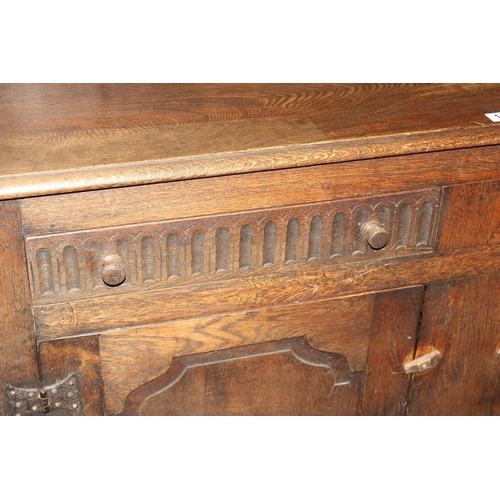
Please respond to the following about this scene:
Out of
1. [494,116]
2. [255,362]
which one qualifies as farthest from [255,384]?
[494,116]

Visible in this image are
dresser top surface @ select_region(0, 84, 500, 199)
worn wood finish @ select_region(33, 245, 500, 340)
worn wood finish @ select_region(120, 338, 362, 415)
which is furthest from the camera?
worn wood finish @ select_region(120, 338, 362, 415)

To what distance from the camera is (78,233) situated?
1444mm

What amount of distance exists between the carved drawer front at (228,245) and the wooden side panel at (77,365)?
10 centimetres

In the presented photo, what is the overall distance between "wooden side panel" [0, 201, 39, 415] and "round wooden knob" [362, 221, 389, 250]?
620mm

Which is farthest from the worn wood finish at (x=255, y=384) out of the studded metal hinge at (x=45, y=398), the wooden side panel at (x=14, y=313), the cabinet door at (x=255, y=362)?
the wooden side panel at (x=14, y=313)

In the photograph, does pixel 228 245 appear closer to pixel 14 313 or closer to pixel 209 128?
pixel 209 128

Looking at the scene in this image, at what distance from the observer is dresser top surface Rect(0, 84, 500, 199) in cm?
139

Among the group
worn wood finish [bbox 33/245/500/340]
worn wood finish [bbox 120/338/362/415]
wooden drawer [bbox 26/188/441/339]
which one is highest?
wooden drawer [bbox 26/188/441/339]

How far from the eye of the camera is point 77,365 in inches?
62.4

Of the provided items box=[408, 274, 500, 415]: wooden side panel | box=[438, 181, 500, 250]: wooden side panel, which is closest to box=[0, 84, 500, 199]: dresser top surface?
box=[438, 181, 500, 250]: wooden side panel

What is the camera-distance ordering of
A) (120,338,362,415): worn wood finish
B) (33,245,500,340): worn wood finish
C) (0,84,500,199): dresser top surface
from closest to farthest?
(0,84,500,199): dresser top surface
(33,245,500,340): worn wood finish
(120,338,362,415): worn wood finish

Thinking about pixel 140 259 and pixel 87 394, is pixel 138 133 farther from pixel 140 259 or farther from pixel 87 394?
pixel 87 394

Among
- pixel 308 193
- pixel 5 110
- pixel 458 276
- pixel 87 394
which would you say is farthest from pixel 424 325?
pixel 5 110

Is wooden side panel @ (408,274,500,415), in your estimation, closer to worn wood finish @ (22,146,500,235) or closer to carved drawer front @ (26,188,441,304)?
carved drawer front @ (26,188,441,304)
